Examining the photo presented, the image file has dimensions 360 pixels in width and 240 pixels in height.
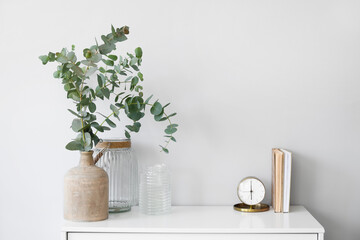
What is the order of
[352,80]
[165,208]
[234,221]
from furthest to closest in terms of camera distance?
[352,80], [165,208], [234,221]

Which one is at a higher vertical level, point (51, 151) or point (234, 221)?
point (51, 151)

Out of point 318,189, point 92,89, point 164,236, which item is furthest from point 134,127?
point 318,189

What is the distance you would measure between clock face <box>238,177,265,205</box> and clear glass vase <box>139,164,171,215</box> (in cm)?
30

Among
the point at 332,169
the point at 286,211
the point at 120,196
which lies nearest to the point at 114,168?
the point at 120,196

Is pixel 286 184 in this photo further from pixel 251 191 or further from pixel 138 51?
pixel 138 51

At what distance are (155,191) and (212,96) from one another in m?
0.49

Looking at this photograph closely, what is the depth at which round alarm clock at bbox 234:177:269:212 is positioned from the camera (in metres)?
1.84

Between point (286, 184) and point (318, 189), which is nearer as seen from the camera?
point (286, 184)

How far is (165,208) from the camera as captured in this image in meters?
1.79

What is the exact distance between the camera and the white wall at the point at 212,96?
1.95 metres

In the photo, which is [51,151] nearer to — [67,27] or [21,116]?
[21,116]

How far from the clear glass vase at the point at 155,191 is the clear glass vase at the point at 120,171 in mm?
75

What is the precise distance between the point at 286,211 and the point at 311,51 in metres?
0.70

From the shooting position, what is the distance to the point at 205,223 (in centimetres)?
164
